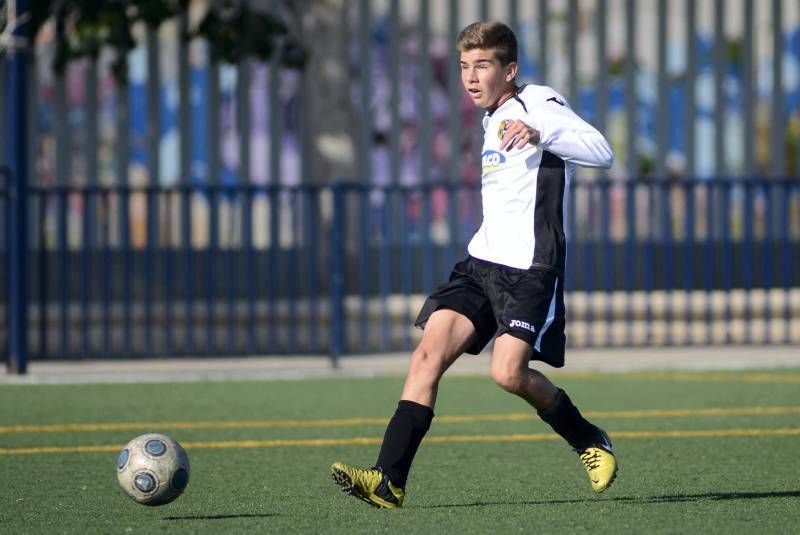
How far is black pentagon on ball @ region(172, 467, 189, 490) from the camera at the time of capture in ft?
20.6

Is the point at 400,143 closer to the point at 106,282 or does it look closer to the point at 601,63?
the point at 601,63

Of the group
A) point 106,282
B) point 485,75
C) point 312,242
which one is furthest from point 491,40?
point 106,282

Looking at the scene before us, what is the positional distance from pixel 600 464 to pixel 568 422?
0.20 meters

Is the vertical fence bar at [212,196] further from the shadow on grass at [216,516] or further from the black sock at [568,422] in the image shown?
the shadow on grass at [216,516]

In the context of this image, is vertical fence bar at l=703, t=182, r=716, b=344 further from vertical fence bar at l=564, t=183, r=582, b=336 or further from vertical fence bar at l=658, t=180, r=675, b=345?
vertical fence bar at l=564, t=183, r=582, b=336

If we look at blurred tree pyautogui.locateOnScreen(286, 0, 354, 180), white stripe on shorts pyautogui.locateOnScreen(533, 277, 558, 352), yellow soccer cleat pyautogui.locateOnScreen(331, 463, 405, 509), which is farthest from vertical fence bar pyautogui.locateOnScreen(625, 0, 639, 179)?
yellow soccer cleat pyautogui.locateOnScreen(331, 463, 405, 509)

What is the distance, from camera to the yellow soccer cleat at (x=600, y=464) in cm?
663

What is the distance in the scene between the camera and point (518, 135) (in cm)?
632

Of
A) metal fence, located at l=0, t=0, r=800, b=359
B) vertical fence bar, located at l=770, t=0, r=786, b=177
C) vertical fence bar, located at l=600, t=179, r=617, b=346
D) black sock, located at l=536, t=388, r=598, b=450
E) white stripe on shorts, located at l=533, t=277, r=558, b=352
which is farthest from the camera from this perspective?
vertical fence bar, located at l=770, t=0, r=786, b=177

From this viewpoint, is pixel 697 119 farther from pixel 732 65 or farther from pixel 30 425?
pixel 30 425

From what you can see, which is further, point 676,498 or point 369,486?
point 676,498

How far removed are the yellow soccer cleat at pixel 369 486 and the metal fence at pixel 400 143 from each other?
29.2 ft

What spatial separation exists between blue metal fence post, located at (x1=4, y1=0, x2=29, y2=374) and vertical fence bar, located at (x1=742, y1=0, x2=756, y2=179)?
874 cm

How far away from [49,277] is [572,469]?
34.6 feet
